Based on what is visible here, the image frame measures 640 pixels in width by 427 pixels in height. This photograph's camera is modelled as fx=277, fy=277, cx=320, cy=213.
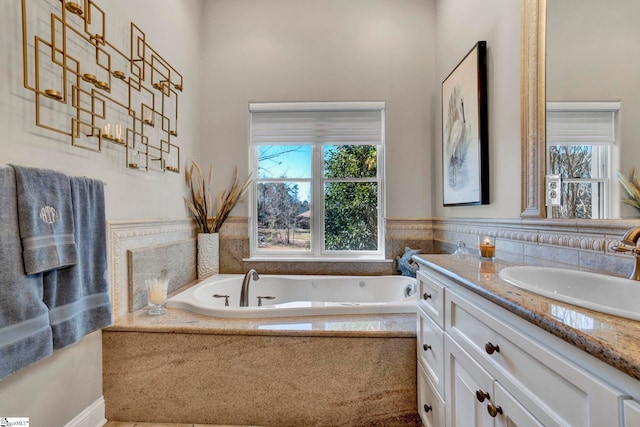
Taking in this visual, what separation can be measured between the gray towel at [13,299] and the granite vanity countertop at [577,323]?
5.37ft

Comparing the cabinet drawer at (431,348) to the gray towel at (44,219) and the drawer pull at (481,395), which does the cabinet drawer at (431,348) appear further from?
the gray towel at (44,219)

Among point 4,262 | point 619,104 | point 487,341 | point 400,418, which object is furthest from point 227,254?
point 619,104

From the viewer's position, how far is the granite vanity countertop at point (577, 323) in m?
0.45

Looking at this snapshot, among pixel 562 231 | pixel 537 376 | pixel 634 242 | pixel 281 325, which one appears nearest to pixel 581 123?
pixel 562 231

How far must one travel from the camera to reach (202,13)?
105 inches

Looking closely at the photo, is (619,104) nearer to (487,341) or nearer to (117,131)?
(487,341)

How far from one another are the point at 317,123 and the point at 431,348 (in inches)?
84.3

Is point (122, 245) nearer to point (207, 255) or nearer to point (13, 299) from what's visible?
point (13, 299)

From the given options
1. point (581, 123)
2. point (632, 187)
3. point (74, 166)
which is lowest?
point (632, 187)

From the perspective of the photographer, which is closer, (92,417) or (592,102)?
(592,102)

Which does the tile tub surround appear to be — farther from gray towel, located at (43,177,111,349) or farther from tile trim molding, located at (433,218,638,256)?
tile trim molding, located at (433,218,638,256)

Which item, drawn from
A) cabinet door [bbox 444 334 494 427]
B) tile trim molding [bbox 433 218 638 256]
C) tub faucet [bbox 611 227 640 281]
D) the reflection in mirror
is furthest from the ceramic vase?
tub faucet [bbox 611 227 640 281]

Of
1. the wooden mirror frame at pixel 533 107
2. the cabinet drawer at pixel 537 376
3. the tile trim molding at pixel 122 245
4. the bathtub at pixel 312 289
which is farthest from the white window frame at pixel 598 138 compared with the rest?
the tile trim molding at pixel 122 245

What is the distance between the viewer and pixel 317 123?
A: 8.87 feet
